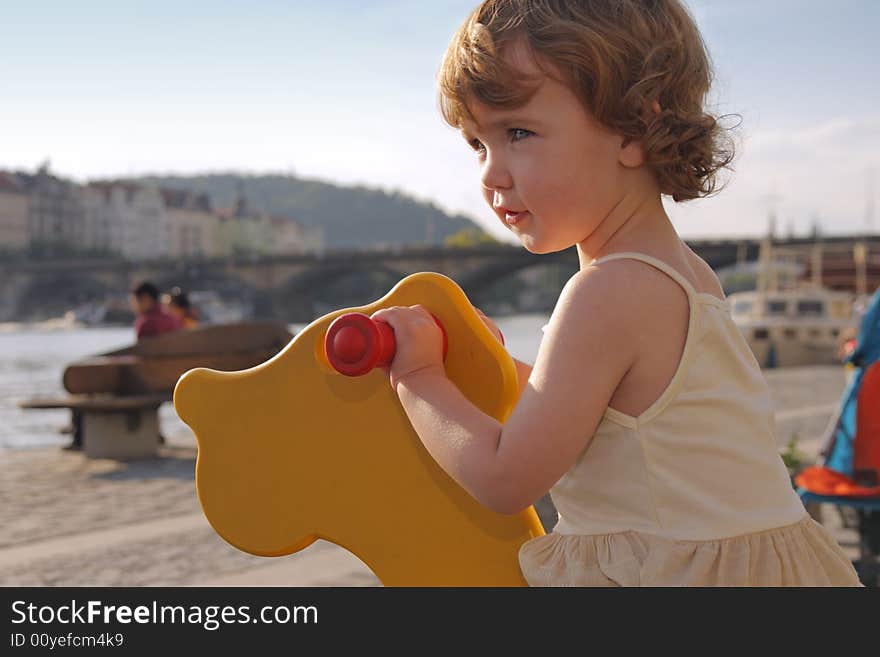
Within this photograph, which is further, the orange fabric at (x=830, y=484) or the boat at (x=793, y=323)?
the boat at (x=793, y=323)

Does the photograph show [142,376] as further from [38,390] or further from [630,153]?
[38,390]

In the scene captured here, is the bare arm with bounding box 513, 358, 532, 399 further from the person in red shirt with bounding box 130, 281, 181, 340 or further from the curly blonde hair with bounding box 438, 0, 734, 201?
the person in red shirt with bounding box 130, 281, 181, 340

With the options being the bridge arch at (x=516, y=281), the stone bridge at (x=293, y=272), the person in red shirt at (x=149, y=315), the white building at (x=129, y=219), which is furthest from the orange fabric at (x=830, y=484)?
the white building at (x=129, y=219)

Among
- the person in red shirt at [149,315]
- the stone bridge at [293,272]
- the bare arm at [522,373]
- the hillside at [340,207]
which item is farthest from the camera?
the hillside at [340,207]

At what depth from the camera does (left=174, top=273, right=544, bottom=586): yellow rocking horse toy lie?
4.73 ft

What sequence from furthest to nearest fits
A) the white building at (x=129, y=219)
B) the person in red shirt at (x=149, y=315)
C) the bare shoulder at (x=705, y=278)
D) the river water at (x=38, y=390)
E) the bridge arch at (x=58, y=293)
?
1. the white building at (x=129, y=219)
2. the bridge arch at (x=58, y=293)
3. the river water at (x=38, y=390)
4. the person in red shirt at (x=149, y=315)
5. the bare shoulder at (x=705, y=278)

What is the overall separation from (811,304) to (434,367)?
25.6 m

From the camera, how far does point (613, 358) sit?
1.30 meters

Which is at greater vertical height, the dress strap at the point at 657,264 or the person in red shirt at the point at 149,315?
the dress strap at the point at 657,264

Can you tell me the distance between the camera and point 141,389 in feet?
28.1

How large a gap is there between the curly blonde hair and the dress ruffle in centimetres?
46

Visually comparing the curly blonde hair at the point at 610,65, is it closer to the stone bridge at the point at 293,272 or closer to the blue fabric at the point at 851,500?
the blue fabric at the point at 851,500

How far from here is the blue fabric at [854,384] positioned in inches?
162

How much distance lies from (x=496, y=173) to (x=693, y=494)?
0.44m
